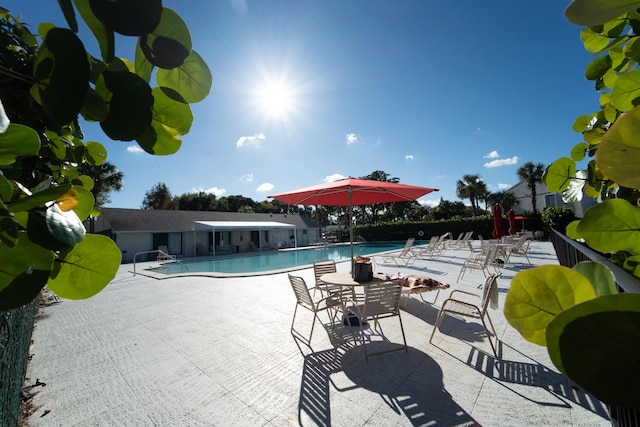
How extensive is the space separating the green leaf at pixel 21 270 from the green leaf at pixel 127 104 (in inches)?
9.1

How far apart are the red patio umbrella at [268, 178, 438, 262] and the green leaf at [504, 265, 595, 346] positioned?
20.7 ft

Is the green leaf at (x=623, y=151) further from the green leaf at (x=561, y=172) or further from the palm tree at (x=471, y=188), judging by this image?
the palm tree at (x=471, y=188)

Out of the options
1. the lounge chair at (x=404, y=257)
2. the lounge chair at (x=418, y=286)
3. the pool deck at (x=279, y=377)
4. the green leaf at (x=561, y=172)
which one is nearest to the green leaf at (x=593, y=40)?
the green leaf at (x=561, y=172)

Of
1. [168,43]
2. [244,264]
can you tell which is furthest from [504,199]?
[168,43]

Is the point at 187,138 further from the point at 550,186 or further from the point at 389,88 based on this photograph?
the point at 389,88

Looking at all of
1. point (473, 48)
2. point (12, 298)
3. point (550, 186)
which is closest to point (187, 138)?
point (12, 298)

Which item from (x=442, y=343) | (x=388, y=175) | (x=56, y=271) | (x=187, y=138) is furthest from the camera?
(x=388, y=175)

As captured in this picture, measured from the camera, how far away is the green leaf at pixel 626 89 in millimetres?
536

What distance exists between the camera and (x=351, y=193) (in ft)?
25.6

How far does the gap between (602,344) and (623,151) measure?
170mm

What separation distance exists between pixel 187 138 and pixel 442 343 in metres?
5.01

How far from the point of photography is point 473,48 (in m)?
10.1

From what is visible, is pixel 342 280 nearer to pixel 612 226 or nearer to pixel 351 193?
pixel 351 193

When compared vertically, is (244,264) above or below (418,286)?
below
